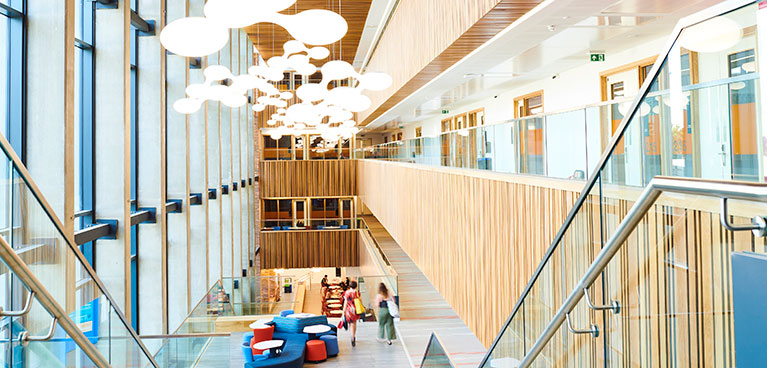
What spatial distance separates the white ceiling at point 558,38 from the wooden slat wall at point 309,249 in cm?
1016

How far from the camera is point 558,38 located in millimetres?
7160

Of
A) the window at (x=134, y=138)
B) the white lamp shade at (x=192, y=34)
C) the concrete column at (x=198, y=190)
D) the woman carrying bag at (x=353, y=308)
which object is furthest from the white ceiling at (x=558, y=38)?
the window at (x=134, y=138)

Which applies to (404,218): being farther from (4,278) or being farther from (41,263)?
(4,278)

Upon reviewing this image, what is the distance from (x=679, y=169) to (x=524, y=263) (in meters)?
3.19

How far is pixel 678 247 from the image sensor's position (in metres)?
1.71

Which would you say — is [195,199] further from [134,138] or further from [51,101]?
[51,101]

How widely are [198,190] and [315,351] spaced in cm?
397

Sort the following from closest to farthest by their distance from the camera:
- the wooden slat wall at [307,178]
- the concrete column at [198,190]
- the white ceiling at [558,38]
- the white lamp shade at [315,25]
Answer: the white lamp shade at [315,25]
the white ceiling at [558,38]
the concrete column at [198,190]
the wooden slat wall at [307,178]

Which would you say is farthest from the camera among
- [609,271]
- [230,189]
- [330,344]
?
[230,189]

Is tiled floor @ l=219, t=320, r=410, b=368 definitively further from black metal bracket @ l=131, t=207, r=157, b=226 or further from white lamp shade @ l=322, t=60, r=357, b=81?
white lamp shade @ l=322, t=60, r=357, b=81

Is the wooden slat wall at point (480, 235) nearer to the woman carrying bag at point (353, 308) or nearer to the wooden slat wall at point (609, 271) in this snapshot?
the wooden slat wall at point (609, 271)

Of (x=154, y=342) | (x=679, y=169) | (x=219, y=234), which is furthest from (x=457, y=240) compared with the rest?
(x=219, y=234)

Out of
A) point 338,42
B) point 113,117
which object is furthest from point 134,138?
point 338,42

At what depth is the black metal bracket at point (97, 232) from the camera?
606cm
